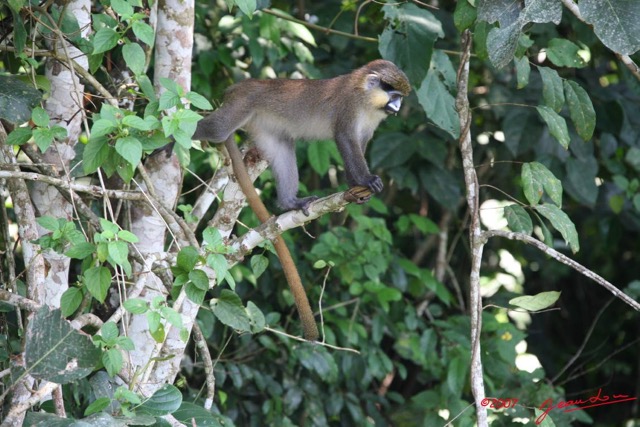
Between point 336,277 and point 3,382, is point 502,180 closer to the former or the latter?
point 336,277

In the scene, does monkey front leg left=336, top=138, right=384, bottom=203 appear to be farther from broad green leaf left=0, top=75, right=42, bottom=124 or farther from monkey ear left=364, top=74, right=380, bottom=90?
broad green leaf left=0, top=75, right=42, bottom=124

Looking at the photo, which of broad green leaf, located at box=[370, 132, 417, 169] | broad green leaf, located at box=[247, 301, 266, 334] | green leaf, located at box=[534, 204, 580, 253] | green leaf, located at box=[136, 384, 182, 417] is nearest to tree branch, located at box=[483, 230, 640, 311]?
green leaf, located at box=[534, 204, 580, 253]

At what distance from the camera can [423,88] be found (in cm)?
467

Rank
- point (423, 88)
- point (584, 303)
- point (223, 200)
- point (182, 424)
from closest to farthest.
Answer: point (182, 424)
point (223, 200)
point (423, 88)
point (584, 303)

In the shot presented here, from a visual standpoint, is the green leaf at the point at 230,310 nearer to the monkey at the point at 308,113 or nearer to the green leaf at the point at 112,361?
the green leaf at the point at 112,361

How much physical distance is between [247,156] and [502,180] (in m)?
3.41

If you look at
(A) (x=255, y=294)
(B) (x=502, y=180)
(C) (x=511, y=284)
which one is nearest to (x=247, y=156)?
(A) (x=255, y=294)

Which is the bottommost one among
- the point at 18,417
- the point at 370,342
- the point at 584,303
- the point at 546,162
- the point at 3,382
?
the point at 584,303

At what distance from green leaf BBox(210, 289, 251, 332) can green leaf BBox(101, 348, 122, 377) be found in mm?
704

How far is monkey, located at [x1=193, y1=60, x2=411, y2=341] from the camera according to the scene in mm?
4938

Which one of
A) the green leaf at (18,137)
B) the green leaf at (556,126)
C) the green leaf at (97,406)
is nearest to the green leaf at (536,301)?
the green leaf at (556,126)

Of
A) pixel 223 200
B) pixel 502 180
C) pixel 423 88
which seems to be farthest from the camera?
pixel 502 180

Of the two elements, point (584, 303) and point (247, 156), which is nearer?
point (247, 156)

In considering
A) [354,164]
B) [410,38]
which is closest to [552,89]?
[410,38]
